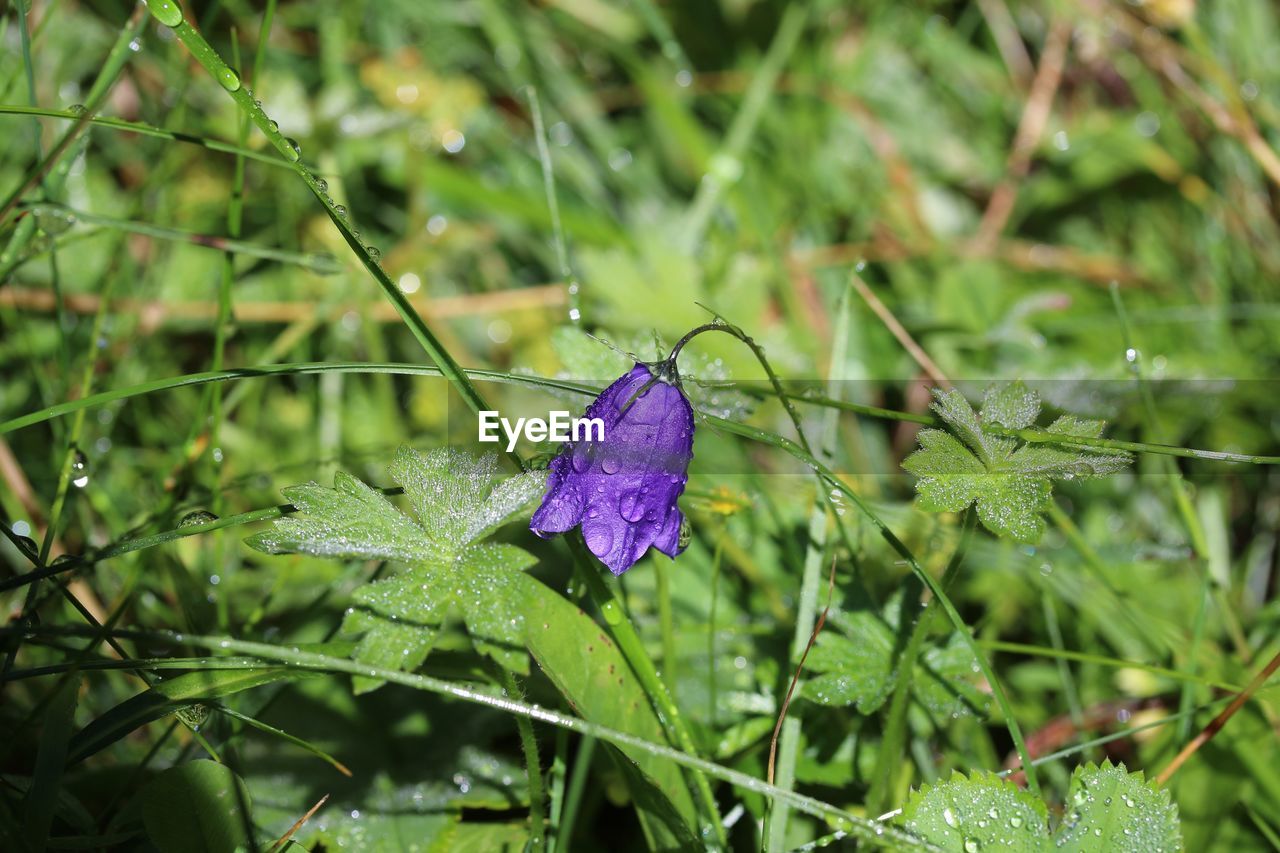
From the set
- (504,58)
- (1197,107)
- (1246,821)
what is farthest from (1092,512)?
(504,58)

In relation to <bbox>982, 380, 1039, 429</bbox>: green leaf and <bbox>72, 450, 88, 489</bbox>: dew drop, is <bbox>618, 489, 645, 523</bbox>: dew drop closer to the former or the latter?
<bbox>982, 380, 1039, 429</bbox>: green leaf

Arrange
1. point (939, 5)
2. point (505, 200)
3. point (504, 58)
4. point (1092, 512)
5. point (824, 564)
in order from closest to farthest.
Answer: point (824, 564), point (1092, 512), point (505, 200), point (504, 58), point (939, 5)

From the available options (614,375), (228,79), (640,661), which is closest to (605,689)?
(640,661)

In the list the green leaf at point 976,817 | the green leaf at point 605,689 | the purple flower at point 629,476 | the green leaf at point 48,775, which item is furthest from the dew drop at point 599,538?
the green leaf at point 48,775

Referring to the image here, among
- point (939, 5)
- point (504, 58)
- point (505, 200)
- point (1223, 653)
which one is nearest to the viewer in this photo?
point (1223, 653)

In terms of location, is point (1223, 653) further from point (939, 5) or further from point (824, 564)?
point (939, 5)

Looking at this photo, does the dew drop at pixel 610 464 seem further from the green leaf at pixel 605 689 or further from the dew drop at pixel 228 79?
the dew drop at pixel 228 79
